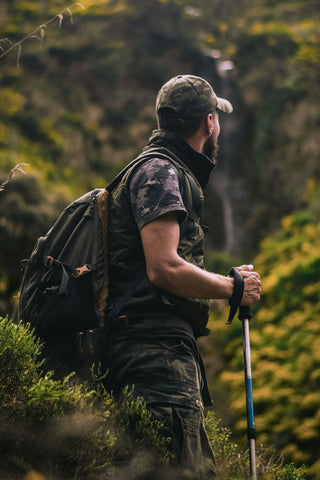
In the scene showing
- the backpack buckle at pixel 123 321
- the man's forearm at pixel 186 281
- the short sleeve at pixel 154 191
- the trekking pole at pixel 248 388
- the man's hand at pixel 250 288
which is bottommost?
the trekking pole at pixel 248 388

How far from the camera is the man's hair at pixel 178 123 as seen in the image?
2.83 meters

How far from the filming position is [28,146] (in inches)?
476

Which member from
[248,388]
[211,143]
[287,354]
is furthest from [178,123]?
[287,354]

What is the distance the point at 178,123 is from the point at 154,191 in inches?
24.1

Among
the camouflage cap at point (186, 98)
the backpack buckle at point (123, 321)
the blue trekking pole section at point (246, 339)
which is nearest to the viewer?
the backpack buckle at point (123, 321)

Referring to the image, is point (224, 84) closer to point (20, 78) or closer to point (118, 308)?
point (20, 78)

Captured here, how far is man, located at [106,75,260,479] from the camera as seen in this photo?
2375mm

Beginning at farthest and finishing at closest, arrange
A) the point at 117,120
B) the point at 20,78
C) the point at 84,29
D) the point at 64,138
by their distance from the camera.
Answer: the point at 84,29, the point at 117,120, the point at 20,78, the point at 64,138

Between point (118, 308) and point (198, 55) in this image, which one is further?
point (198, 55)

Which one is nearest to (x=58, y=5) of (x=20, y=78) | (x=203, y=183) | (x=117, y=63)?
(x=117, y=63)

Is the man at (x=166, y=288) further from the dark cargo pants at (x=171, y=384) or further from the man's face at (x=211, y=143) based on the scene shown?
the man's face at (x=211, y=143)

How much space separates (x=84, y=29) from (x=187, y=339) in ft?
54.4

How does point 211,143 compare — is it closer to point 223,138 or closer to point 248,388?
point 248,388

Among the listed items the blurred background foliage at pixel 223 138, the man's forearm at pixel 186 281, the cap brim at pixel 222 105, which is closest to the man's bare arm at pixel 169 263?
the man's forearm at pixel 186 281
